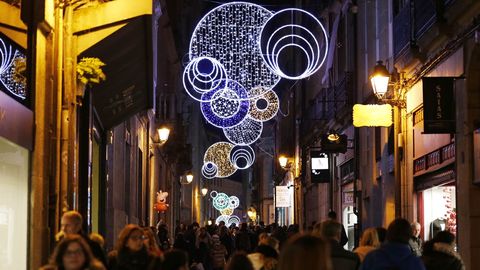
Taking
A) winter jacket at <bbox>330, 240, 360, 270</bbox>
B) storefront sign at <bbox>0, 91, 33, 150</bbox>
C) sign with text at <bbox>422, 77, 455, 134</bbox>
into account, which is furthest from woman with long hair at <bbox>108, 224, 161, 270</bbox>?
sign with text at <bbox>422, 77, 455, 134</bbox>

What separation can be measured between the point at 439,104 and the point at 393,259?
9.82m

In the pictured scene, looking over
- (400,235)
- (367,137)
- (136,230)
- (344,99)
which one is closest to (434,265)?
(400,235)

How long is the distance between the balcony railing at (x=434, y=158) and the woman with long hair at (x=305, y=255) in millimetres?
13615

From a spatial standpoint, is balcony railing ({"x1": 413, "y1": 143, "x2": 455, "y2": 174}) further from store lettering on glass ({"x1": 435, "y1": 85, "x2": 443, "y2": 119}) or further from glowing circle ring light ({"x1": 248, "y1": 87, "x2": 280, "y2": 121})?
glowing circle ring light ({"x1": 248, "y1": 87, "x2": 280, "y2": 121})

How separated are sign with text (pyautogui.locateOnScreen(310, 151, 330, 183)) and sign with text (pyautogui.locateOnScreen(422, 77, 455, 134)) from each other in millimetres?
19242

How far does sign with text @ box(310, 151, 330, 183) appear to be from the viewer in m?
37.6

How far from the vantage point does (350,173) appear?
3425 centimetres

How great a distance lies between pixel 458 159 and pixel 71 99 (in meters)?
7.18

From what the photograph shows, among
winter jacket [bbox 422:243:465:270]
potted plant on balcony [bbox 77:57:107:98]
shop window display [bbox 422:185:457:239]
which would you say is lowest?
winter jacket [bbox 422:243:465:270]

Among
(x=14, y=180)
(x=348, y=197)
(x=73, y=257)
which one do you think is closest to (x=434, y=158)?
(x=14, y=180)

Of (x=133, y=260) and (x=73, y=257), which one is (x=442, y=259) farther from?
(x=73, y=257)

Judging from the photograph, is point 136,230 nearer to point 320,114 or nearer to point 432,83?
point 432,83

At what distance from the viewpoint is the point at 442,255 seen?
10.8 meters

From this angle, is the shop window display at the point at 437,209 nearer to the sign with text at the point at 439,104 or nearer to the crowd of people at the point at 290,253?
the sign with text at the point at 439,104
